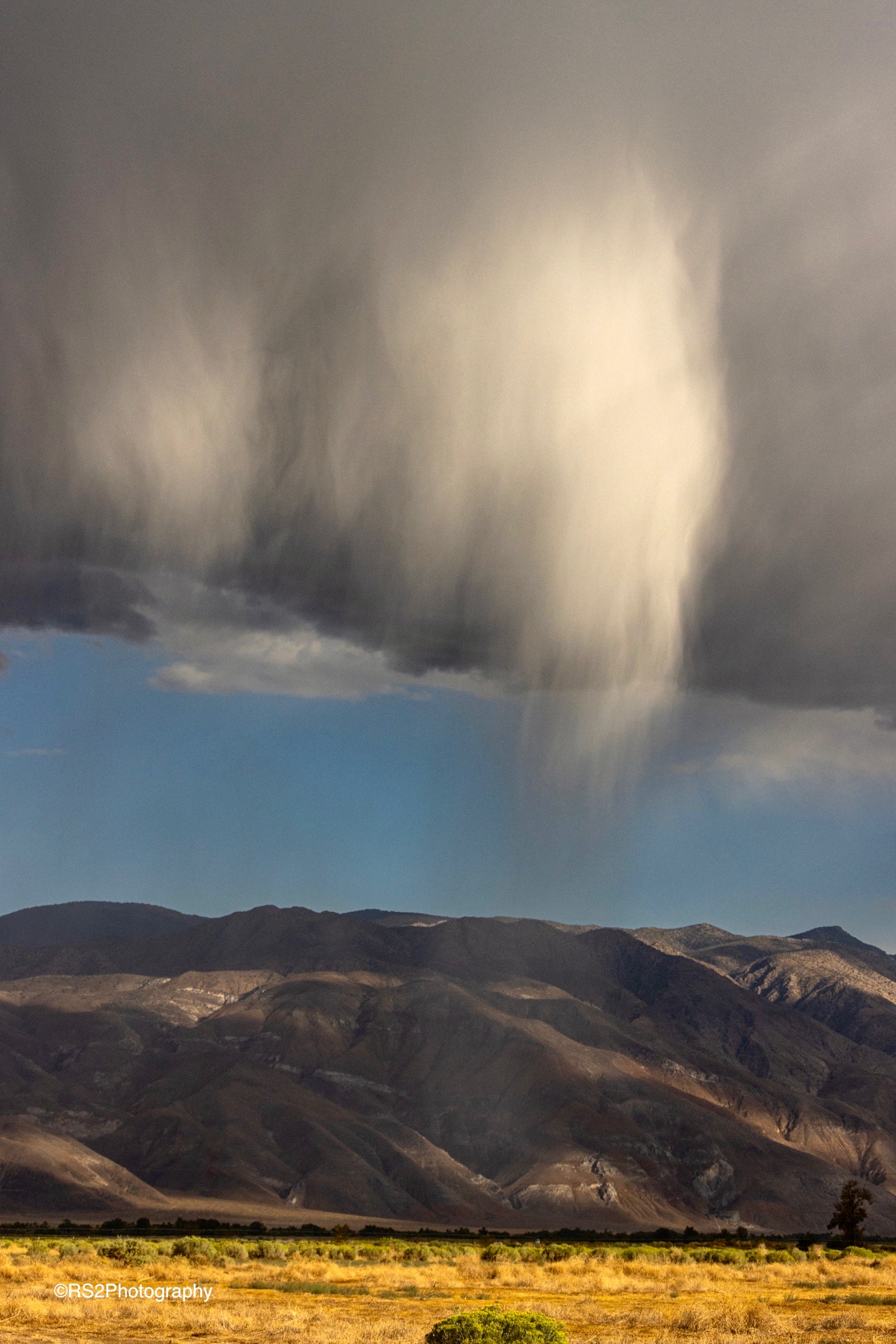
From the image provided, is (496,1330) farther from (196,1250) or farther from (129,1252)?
(196,1250)

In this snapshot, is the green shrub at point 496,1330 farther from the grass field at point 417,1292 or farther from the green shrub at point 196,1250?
the green shrub at point 196,1250

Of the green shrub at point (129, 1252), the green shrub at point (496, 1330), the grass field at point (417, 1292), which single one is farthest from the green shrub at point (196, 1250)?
the green shrub at point (496, 1330)

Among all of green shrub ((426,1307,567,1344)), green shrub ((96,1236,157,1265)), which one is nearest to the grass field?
green shrub ((96,1236,157,1265))

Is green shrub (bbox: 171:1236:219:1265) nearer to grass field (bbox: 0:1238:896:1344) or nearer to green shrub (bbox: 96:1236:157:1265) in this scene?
grass field (bbox: 0:1238:896:1344)

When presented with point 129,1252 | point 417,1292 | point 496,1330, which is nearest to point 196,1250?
point 129,1252

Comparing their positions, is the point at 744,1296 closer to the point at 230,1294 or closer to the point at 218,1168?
the point at 230,1294
